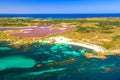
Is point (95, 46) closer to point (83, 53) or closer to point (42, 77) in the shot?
point (83, 53)

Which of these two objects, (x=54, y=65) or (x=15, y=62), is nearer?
(x=54, y=65)

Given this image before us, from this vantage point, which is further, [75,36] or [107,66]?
[75,36]

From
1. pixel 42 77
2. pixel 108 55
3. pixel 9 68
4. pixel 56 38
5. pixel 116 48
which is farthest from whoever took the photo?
pixel 56 38

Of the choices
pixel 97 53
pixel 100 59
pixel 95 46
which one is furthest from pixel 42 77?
pixel 95 46

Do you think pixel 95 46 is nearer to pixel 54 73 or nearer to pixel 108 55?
pixel 108 55

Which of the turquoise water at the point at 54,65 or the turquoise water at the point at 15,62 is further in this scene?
the turquoise water at the point at 15,62

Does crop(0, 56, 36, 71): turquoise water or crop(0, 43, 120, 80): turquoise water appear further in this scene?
crop(0, 56, 36, 71): turquoise water

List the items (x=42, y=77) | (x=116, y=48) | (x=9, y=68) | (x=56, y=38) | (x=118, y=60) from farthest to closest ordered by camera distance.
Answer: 1. (x=56, y=38)
2. (x=116, y=48)
3. (x=118, y=60)
4. (x=9, y=68)
5. (x=42, y=77)

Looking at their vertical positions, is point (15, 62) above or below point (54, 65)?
below
